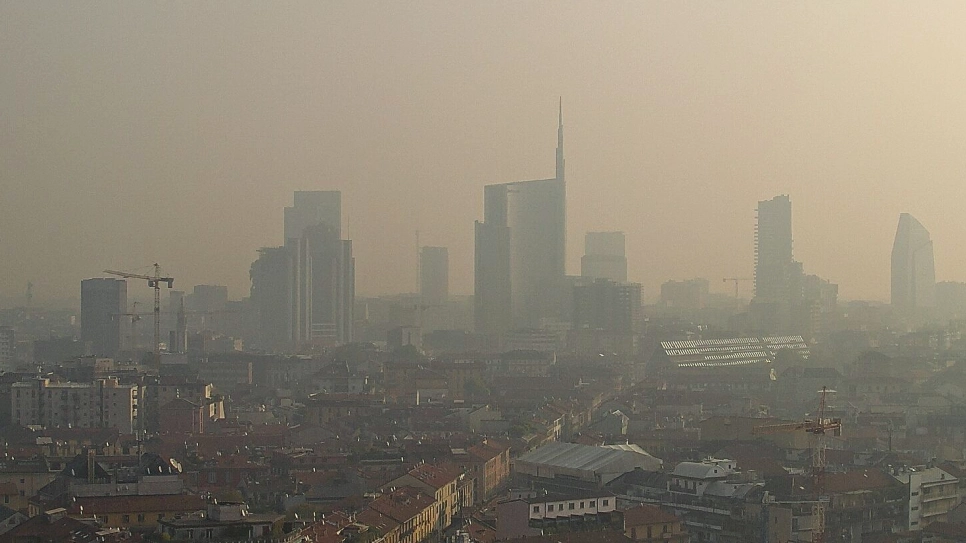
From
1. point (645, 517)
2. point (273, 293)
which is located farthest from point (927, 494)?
point (273, 293)

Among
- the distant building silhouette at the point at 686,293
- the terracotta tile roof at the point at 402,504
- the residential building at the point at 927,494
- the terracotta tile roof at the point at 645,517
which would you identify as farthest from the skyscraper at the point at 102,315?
the distant building silhouette at the point at 686,293

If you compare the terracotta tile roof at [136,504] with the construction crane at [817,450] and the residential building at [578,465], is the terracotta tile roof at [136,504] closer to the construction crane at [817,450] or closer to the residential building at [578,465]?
the residential building at [578,465]

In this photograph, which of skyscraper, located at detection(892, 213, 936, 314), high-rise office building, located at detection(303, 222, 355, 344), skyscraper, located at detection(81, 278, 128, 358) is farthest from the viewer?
skyscraper, located at detection(892, 213, 936, 314)

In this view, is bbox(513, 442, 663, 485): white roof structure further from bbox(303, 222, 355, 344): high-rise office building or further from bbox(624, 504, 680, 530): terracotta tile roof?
bbox(303, 222, 355, 344): high-rise office building

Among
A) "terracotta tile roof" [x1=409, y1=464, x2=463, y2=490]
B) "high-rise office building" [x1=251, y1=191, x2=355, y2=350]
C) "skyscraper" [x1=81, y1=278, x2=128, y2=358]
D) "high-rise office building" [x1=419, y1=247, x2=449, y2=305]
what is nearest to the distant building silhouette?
"high-rise office building" [x1=419, y1=247, x2=449, y2=305]

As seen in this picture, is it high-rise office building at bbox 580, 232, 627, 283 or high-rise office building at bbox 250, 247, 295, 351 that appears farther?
high-rise office building at bbox 580, 232, 627, 283

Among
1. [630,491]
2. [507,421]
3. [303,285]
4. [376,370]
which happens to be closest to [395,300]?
[303,285]
